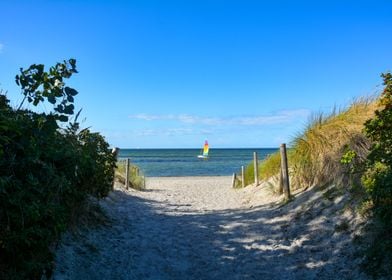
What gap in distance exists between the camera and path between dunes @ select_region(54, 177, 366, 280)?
17.5 ft

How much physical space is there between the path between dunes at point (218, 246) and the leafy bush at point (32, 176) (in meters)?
1.26

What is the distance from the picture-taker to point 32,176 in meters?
3.36

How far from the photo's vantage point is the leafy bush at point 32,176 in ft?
10.3

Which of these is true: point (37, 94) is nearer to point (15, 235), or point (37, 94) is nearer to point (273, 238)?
point (15, 235)

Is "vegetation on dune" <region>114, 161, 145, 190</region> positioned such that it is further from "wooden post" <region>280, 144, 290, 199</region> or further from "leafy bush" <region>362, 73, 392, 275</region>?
"leafy bush" <region>362, 73, 392, 275</region>

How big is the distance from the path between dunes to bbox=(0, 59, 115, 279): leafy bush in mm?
1263

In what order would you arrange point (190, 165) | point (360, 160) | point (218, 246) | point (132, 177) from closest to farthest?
point (218, 246) < point (360, 160) < point (132, 177) < point (190, 165)

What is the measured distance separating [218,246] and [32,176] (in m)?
3.95

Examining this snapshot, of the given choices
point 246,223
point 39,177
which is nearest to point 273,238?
point 246,223

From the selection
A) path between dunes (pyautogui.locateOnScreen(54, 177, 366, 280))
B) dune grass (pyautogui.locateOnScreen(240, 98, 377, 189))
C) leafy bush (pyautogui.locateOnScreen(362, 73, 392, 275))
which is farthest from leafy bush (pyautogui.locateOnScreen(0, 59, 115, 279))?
dune grass (pyautogui.locateOnScreen(240, 98, 377, 189))

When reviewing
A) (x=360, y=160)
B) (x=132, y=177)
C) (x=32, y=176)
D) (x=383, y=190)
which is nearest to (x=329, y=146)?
(x=360, y=160)

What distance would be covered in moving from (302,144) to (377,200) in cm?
501

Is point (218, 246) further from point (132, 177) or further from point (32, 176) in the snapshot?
point (132, 177)

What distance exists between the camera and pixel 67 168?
427 centimetres
